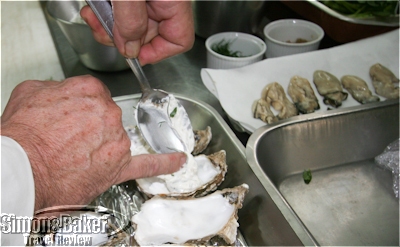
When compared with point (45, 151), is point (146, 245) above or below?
below

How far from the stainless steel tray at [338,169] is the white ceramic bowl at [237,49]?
0.38m

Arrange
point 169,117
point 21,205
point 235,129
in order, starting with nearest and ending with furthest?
point 21,205, point 169,117, point 235,129

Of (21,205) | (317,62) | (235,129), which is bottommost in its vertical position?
(235,129)

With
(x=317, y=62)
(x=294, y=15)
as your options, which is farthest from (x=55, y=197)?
(x=294, y=15)

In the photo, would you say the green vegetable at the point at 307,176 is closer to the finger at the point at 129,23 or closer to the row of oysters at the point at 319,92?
the row of oysters at the point at 319,92

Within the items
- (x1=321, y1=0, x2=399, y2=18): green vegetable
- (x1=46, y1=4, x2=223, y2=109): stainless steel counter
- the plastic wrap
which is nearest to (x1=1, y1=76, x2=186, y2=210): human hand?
(x1=46, y1=4, x2=223, y2=109): stainless steel counter

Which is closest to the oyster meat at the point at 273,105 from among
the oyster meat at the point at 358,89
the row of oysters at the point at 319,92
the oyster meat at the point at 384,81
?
the row of oysters at the point at 319,92

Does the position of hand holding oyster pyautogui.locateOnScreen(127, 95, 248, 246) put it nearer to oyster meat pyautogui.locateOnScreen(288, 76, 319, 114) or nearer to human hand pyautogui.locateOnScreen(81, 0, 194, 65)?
human hand pyautogui.locateOnScreen(81, 0, 194, 65)

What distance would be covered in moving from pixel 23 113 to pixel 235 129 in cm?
70

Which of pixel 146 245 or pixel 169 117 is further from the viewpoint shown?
pixel 169 117

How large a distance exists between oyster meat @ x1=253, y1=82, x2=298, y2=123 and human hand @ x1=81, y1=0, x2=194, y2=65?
Answer: 311 millimetres

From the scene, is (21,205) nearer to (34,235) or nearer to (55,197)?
(55,197)

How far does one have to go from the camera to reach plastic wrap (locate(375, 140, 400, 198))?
1.14 metres

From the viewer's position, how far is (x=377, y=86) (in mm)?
1396
